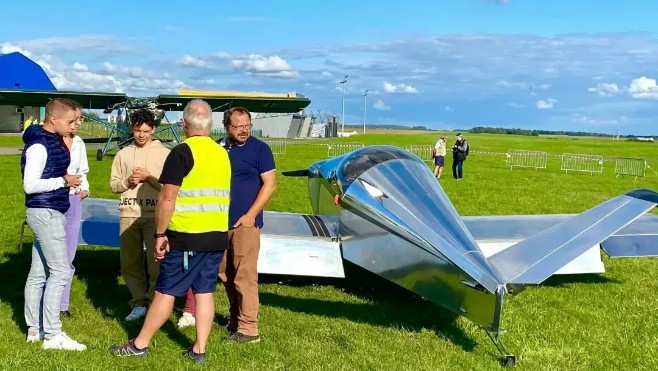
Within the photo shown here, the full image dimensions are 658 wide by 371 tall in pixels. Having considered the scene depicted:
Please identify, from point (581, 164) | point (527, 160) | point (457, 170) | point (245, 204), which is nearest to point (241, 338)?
point (245, 204)

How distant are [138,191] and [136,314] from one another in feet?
3.30

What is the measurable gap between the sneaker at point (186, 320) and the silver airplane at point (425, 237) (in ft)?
2.25

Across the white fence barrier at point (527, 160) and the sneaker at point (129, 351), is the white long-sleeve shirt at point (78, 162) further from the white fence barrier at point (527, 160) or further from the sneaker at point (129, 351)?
the white fence barrier at point (527, 160)

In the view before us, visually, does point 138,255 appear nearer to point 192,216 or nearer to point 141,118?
point 141,118

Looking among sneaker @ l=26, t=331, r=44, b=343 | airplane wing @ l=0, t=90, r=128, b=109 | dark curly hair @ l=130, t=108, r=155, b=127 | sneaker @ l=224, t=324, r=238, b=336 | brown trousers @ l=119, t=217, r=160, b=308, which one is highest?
airplane wing @ l=0, t=90, r=128, b=109

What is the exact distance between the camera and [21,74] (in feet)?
178

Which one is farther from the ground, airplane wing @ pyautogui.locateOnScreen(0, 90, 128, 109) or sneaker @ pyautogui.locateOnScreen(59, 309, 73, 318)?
airplane wing @ pyautogui.locateOnScreen(0, 90, 128, 109)

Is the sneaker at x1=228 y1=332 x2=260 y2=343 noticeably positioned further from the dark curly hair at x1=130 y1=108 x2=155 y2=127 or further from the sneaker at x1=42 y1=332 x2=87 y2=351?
the dark curly hair at x1=130 y1=108 x2=155 y2=127

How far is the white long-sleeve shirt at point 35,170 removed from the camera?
3934 mm

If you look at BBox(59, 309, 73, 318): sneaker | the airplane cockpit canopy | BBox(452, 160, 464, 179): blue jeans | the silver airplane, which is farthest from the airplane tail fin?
BBox(452, 160, 464, 179): blue jeans

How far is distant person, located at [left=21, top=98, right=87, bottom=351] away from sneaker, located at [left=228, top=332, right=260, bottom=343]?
1.01 metres

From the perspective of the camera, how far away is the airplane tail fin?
372 cm

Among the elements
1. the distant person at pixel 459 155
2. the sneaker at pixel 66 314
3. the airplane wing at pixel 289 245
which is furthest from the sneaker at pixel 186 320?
the distant person at pixel 459 155

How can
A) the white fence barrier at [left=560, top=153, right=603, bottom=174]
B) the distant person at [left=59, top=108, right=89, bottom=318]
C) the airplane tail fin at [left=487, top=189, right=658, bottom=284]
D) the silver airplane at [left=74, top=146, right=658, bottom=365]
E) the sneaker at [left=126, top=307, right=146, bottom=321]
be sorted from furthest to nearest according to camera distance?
the white fence barrier at [left=560, top=153, right=603, bottom=174]
the sneaker at [left=126, top=307, right=146, bottom=321]
the distant person at [left=59, top=108, right=89, bottom=318]
the silver airplane at [left=74, top=146, right=658, bottom=365]
the airplane tail fin at [left=487, top=189, right=658, bottom=284]
